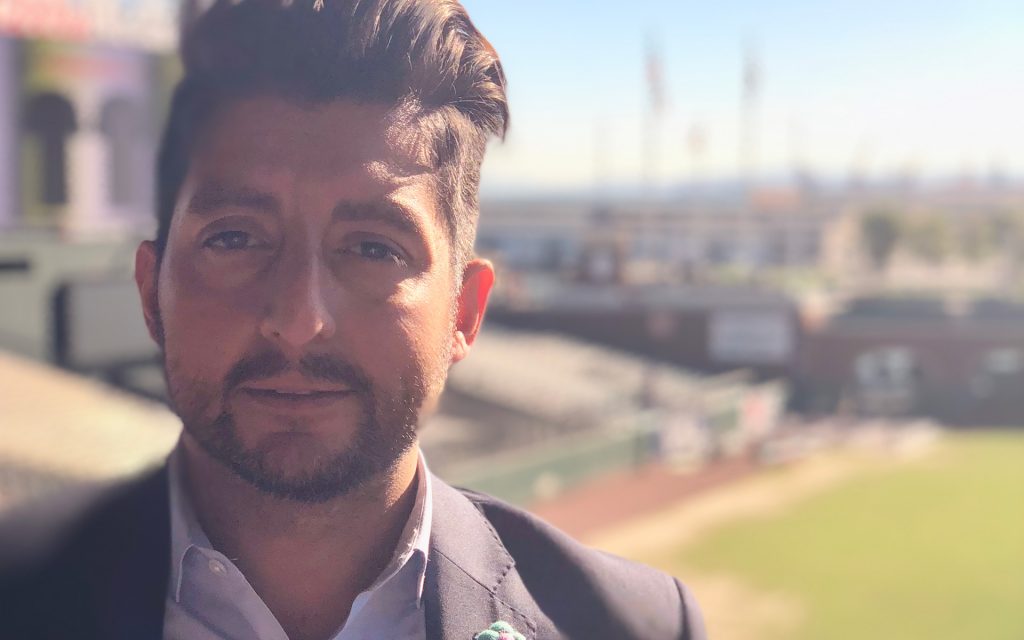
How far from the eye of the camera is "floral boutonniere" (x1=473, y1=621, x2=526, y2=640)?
160cm

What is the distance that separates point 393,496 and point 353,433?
0.21 metres

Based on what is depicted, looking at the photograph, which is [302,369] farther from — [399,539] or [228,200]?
[399,539]

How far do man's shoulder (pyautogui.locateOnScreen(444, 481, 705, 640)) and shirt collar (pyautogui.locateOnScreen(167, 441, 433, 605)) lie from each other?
0.19 metres

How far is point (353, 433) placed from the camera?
4.63 feet

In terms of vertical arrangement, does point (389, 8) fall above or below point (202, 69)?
above

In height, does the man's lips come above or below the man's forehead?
below

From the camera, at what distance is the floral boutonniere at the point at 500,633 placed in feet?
5.26

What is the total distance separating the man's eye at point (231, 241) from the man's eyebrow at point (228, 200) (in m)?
0.03

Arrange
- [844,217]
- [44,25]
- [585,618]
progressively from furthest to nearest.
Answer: [844,217]
[44,25]
[585,618]

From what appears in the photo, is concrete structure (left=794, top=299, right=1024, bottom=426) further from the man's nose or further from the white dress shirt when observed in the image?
the man's nose

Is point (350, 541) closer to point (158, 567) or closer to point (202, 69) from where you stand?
point (158, 567)

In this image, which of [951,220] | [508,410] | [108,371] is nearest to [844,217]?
[951,220]

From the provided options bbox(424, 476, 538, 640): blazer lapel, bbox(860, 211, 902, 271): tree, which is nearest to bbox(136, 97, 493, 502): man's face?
bbox(424, 476, 538, 640): blazer lapel

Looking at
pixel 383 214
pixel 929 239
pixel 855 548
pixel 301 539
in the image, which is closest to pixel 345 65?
pixel 383 214
